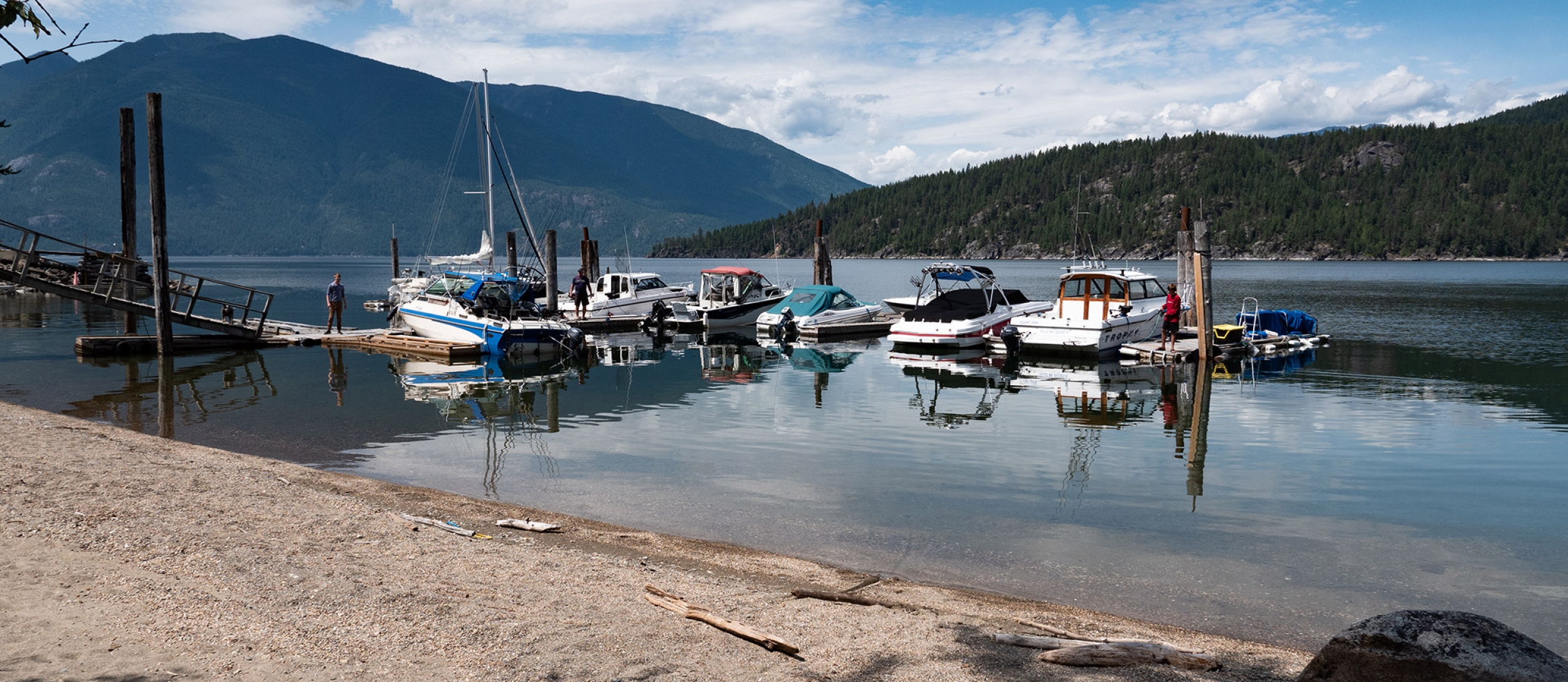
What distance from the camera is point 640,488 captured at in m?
12.6

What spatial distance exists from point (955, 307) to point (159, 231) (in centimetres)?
2379

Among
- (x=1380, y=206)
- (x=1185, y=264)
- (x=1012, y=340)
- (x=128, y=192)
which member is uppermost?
(x=1380, y=206)

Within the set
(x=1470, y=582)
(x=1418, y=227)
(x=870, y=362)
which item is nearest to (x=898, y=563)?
(x=1470, y=582)

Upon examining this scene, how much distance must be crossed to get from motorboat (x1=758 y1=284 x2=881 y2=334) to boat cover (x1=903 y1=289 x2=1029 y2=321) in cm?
549

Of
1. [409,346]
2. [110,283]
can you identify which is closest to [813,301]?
[409,346]

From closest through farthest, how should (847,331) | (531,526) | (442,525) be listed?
(442,525) → (531,526) → (847,331)

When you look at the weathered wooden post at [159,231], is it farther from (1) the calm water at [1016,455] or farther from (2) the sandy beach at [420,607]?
(2) the sandy beach at [420,607]

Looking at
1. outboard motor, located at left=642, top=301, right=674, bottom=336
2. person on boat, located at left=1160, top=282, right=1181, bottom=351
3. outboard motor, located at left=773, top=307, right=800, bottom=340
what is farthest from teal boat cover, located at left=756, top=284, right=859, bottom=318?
person on boat, located at left=1160, top=282, right=1181, bottom=351

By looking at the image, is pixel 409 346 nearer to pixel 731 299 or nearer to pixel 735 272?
pixel 731 299

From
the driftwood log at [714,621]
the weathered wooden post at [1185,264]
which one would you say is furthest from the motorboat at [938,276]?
the driftwood log at [714,621]

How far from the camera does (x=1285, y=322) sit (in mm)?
32969

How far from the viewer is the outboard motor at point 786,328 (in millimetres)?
36375

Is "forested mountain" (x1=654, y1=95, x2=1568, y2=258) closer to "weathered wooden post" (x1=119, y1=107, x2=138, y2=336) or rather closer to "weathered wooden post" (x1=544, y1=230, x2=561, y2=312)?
"weathered wooden post" (x1=544, y1=230, x2=561, y2=312)

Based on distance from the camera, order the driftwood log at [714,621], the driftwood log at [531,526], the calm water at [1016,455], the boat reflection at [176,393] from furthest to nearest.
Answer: the boat reflection at [176,393] < the driftwood log at [531,526] < the calm water at [1016,455] < the driftwood log at [714,621]
